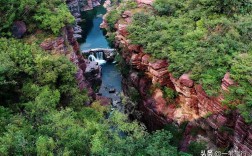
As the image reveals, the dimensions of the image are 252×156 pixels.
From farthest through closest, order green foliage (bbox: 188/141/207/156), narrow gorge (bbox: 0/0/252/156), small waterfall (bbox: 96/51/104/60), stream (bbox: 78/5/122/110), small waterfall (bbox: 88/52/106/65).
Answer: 1. small waterfall (bbox: 96/51/104/60)
2. small waterfall (bbox: 88/52/106/65)
3. stream (bbox: 78/5/122/110)
4. green foliage (bbox: 188/141/207/156)
5. narrow gorge (bbox: 0/0/252/156)

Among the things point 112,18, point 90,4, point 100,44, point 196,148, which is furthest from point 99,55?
point 196,148

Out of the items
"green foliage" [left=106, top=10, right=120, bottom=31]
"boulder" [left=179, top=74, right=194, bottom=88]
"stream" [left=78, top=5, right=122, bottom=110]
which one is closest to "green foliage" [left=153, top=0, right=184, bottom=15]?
"green foliage" [left=106, top=10, right=120, bottom=31]

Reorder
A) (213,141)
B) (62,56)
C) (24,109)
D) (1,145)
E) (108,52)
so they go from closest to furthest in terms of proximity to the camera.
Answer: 1. (1,145)
2. (24,109)
3. (213,141)
4. (62,56)
5. (108,52)

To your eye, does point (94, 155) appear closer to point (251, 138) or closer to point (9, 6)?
point (251, 138)

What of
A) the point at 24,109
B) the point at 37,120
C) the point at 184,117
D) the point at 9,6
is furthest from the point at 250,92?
the point at 9,6

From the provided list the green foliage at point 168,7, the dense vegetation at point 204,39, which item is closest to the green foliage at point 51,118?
the dense vegetation at point 204,39

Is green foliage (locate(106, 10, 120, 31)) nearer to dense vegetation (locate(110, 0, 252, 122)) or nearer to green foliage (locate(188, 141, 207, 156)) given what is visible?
dense vegetation (locate(110, 0, 252, 122))
